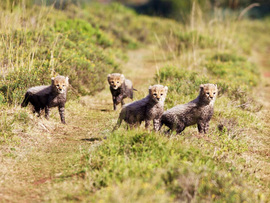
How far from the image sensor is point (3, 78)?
7.43 m

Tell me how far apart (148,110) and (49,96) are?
2306mm

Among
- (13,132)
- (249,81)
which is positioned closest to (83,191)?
(13,132)

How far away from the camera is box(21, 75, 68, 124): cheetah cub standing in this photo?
6.64 meters

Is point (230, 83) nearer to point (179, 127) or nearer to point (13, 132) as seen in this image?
point (179, 127)

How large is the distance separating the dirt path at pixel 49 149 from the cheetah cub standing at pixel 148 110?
1.72 feet

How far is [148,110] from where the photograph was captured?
5.75m

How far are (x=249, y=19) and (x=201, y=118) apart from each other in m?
33.0

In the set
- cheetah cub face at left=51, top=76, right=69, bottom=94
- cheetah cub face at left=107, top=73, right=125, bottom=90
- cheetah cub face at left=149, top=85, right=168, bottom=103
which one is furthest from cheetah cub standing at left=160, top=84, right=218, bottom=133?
cheetah cub face at left=107, top=73, right=125, bottom=90

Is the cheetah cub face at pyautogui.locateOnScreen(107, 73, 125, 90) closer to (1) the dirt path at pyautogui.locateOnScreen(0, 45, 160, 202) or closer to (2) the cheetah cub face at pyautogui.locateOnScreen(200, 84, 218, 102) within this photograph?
(1) the dirt path at pyautogui.locateOnScreen(0, 45, 160, 202)

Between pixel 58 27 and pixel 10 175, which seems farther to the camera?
pixel 58 27

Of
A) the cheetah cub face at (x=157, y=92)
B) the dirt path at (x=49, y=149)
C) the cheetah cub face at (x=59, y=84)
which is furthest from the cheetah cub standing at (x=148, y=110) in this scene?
the cheetah cub face at (x=59, y=84)

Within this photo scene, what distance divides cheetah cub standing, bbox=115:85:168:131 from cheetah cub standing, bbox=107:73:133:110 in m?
2.17

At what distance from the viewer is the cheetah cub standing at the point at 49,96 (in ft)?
21.8

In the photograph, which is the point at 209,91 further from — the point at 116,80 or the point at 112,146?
the point at 116,80
